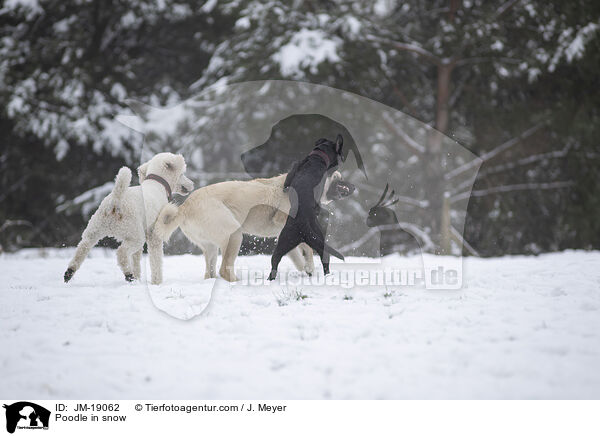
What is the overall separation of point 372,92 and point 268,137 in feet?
9.33

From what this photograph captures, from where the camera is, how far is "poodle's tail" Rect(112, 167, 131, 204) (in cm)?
393

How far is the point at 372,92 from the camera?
1078 cm

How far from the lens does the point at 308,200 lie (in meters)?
4.09

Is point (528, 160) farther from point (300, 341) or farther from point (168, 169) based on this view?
point (300, 341)

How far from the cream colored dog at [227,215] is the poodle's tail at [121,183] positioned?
15.7 inches

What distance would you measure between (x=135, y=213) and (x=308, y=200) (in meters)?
1.60

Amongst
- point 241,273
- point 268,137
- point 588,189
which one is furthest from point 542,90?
point 241,273

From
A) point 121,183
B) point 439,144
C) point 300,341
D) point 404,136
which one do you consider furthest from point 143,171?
point 439,144

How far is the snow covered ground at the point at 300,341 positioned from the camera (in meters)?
2.29

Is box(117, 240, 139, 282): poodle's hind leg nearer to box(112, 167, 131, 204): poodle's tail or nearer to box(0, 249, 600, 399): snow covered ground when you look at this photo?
box(0, 249, 600, 399): snow covered ground

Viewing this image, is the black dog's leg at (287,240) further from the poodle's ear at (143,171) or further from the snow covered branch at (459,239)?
the snow covered branch at (459,239)

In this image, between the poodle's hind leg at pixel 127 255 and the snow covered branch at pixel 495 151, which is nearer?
the poodle's hind leg at pixel 127 255
